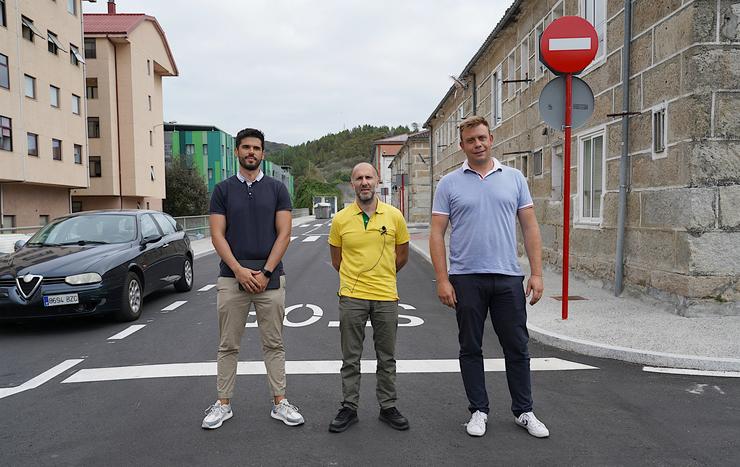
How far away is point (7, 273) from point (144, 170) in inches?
1281

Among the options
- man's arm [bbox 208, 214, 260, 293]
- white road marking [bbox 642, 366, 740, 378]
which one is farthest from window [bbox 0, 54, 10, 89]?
white road marking [bbox 642, 366, 740, 378]

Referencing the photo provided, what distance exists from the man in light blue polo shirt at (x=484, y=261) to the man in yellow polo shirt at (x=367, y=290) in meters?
0.35

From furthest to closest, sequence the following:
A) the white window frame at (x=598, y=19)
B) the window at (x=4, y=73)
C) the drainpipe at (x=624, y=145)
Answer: the window at (x=4, y=73) → the white window frame at (x=598, y=19) → the drainpipe at (x=624, y=145)

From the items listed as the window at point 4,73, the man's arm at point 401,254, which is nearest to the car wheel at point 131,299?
the man's arm at point 401,254

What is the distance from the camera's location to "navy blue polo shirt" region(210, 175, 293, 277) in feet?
13.0

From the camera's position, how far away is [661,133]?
7602 mm

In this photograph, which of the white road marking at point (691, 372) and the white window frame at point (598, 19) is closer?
the white road marking at point (691, 372)

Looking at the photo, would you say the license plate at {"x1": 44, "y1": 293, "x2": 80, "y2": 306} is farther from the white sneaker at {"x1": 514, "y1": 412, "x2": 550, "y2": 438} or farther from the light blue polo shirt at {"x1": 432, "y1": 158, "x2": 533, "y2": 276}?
the white sneaker at {"x1": 514, "y1": 412, "x2": 550, "y2": 438}

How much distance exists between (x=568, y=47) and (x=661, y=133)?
72.3 inches

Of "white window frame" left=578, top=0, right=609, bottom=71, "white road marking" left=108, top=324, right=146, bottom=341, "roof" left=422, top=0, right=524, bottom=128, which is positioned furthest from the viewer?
"roof" left=422, top=0, right=524, bottom=128

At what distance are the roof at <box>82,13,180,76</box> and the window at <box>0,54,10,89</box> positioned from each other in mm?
10913

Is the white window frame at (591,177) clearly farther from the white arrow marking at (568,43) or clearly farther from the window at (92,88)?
the window at (92,88)

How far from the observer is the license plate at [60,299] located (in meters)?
6.82

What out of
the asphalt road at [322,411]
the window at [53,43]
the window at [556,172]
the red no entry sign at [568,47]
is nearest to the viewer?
the asphalt road at [322,411]
